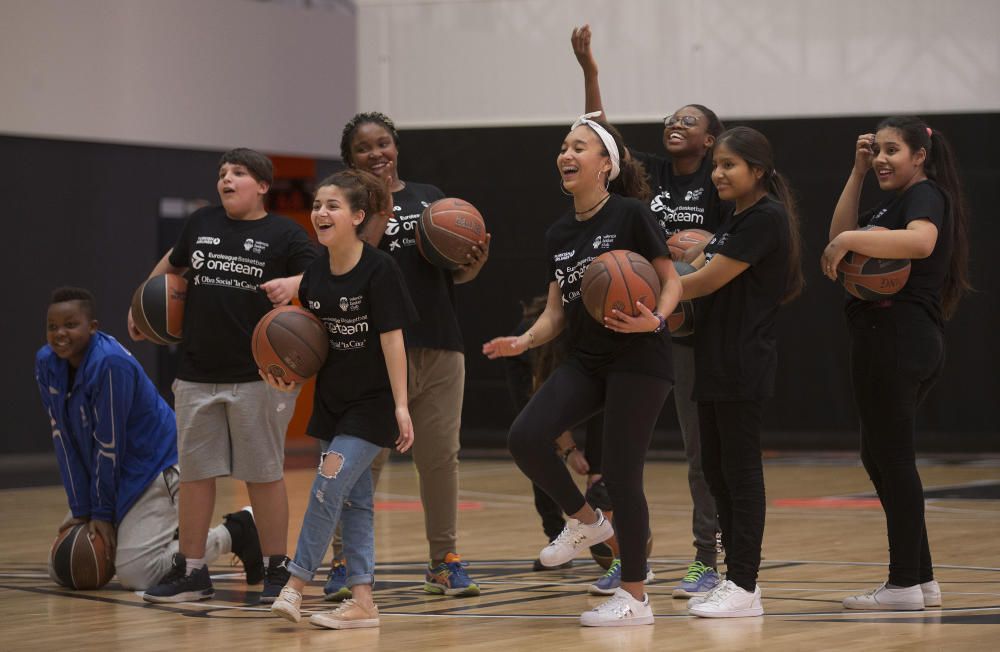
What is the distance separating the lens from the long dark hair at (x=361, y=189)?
5664mm

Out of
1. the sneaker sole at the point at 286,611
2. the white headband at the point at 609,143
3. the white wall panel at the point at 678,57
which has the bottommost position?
the sneaker sole at the point at 286,611

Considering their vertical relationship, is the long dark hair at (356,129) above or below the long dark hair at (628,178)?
above

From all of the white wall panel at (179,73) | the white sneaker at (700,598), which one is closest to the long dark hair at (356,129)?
the white sneaker at (700,598)

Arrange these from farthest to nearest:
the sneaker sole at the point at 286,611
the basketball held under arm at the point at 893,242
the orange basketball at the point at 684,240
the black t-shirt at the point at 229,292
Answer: the black t-shirt at the point at 229,292, the orange basketball at the point at 684,240, the basketball held under arm at the point at 893,242, the sneaker sole at the point at 286,611

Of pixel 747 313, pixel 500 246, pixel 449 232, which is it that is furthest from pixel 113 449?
pixel 500 246

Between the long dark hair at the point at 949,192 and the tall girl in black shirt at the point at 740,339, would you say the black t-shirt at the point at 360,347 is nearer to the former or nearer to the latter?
the tall girl in black shirt at the point at 740,339

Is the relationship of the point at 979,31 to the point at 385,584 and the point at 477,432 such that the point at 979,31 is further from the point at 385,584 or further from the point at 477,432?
the point at 385,584

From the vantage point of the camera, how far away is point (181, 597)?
618 centimetres

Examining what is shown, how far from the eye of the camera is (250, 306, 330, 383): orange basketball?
5.55m

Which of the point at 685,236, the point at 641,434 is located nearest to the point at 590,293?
the point at 641,434

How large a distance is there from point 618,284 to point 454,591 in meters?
1.77

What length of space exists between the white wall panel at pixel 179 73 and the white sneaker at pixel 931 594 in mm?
9881

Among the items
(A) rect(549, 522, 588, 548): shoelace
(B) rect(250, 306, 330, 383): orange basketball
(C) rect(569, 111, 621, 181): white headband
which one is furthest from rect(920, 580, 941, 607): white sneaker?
(B) rect(250, 306, 330, 383): orange basketball

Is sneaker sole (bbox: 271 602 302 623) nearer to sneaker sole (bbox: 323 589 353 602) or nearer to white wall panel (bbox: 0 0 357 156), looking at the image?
sneaker sole (bbox: 323 589 353 602)
